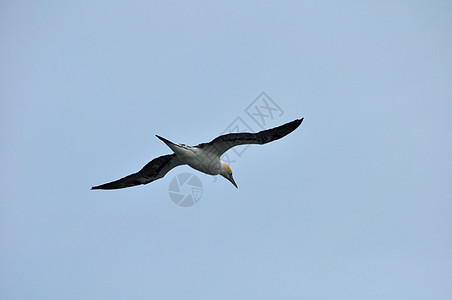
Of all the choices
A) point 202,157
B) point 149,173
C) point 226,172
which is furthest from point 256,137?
point 149,173

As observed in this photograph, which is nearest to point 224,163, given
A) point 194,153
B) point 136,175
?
point 194,153

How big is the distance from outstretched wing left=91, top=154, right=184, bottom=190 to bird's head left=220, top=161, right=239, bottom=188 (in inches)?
78.2

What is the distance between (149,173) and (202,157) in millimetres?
3230

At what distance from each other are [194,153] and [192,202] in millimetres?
2402

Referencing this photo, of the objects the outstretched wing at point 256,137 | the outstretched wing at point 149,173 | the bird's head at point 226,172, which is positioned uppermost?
the outstretched wing at point 149,173

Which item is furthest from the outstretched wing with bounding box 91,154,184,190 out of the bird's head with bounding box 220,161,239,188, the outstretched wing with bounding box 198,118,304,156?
the outstretched wing with bounding box 198,118,304,156

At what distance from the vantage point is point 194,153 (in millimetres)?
23750

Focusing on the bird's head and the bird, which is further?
the bird's head

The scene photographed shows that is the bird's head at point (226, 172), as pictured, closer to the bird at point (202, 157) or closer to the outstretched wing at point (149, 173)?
the bird at point (202, 157)

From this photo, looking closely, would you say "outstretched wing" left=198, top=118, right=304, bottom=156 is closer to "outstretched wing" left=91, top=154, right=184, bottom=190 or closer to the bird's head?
the bird's head

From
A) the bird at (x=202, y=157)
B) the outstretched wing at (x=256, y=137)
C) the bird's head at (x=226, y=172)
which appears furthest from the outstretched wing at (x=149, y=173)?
the outstretched wing at (x=256, y=137)

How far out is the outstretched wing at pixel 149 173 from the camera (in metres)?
25.4

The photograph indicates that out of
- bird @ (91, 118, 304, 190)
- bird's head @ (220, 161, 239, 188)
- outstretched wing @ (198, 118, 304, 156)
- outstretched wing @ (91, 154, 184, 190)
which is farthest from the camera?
bird's head @ (220, 161, 239, 188)

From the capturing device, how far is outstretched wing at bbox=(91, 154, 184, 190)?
83.2 feet
